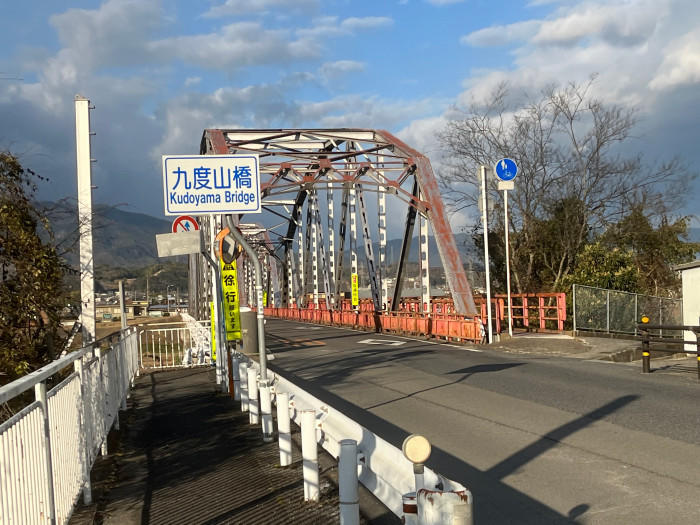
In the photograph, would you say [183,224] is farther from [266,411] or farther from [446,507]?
[446,507]

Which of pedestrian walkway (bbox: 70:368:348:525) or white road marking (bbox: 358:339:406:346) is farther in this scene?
white road marking (bbox: 358:339:406:346)

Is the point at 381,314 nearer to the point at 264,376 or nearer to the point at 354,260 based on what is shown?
the point at 354,260

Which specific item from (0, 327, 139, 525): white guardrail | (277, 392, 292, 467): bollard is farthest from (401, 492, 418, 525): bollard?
(277, 392, 292, 467): bollard

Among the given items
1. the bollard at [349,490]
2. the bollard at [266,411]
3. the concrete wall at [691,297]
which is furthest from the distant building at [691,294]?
the bollard at [349,490]

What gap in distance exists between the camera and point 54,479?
4.61 metres

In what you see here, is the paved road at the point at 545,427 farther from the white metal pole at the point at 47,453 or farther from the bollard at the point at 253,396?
the white metal pole at the point at 47,453

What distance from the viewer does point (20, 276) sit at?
7.40 metres

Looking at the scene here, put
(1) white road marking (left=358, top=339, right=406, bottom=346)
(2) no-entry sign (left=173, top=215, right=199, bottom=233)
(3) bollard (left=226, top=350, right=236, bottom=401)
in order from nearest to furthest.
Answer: (3) bollard (left=226, top=350, right=236, bottom=401), (2) no-entry sign (left=173, top=215, right=199, bottom=233), (1) white road marking (left=358, top=339, right=406, bottom=346)

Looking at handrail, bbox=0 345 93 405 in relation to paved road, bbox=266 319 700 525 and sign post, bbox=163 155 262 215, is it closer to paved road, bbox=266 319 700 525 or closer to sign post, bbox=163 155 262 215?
paved road, bbox=266 319 700 525

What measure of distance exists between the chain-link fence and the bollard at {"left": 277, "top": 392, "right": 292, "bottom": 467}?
60.2 feet

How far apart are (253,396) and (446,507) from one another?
6487 millimetres

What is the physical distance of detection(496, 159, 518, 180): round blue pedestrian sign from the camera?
23734 millimetres

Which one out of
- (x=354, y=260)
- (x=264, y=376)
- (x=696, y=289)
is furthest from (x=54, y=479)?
(x=354, y=260)

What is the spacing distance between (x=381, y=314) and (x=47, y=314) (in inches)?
1021
